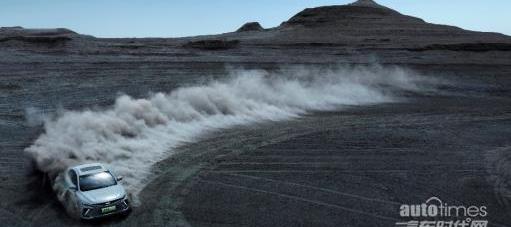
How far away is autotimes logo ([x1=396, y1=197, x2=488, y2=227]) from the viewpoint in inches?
690

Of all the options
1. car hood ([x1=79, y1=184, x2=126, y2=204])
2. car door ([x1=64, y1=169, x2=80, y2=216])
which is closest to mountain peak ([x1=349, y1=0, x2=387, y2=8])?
car door ([x1=64, y1=169, x2=80, y2=216])

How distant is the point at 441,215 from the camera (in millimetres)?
18203

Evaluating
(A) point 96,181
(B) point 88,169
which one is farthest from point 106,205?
(B) point 88,169

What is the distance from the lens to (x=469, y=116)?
35500mm

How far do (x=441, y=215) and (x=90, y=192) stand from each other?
11.1m

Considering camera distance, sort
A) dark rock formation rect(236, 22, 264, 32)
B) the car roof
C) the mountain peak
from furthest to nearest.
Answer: the mountain peak, dark rock formation rect(236, 22, 264, 32), the car roof

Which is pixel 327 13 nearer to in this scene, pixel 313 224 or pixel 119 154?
pixel 119 154

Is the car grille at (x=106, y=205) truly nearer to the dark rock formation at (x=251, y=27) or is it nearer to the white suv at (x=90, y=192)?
the white suv at (x=90, y=192)

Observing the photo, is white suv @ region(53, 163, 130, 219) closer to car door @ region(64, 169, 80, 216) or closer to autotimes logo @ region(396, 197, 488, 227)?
car door @ region(64, 169, 80, 216)

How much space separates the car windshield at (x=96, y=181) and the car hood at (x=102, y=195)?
27cm

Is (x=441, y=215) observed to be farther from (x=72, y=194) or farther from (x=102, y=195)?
(x=72, y=194)

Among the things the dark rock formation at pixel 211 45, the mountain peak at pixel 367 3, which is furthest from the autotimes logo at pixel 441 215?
the mountain peak at pixel 367 3

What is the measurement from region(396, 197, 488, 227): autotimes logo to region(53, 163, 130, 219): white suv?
28.4 ft

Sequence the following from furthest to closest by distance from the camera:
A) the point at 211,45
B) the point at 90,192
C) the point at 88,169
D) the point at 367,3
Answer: the point at 367,3
the point at 211,45
the point at 88,169
the point at 90,192
